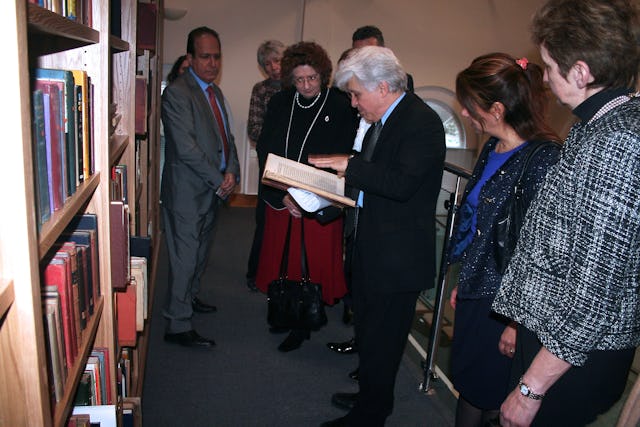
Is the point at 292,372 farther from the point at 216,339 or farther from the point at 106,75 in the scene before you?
the point at 106,75

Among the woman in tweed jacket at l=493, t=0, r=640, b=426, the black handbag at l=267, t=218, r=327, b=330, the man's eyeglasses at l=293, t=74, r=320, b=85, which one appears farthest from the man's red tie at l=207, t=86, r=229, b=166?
the woman in tweed jacket at l=493, t=0, r=640, b=426

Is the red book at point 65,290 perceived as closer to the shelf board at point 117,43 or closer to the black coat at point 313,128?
the shelf board at point 117,43

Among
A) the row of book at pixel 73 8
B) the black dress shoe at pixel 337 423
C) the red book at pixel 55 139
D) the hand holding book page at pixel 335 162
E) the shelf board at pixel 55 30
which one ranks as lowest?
the black dress shoe at pixel 337 423

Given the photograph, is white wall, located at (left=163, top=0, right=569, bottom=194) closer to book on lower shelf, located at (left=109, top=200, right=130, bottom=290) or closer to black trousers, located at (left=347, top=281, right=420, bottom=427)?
black trousers, located at (left=347, top=281, right=420, bottom=427)

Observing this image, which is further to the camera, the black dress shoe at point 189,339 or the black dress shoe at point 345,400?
the black dress shoe at point 189,339

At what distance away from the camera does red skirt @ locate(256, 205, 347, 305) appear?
2938 millimetres

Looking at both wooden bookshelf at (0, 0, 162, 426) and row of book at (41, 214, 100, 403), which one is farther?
row of book at (41, 214, 100, 403)

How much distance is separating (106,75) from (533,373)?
1247 millimetres

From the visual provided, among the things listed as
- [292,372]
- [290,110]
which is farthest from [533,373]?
[290,110]

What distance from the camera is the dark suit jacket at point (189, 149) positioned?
2750 millimetres

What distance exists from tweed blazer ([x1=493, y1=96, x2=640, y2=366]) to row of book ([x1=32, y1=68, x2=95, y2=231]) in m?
0.96

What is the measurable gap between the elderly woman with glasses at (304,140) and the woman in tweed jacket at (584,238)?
1659 mm

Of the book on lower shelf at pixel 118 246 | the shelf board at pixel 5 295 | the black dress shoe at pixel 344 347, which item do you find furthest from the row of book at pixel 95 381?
the black dress shoe at pixel 344 347

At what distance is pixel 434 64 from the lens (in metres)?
7.46
